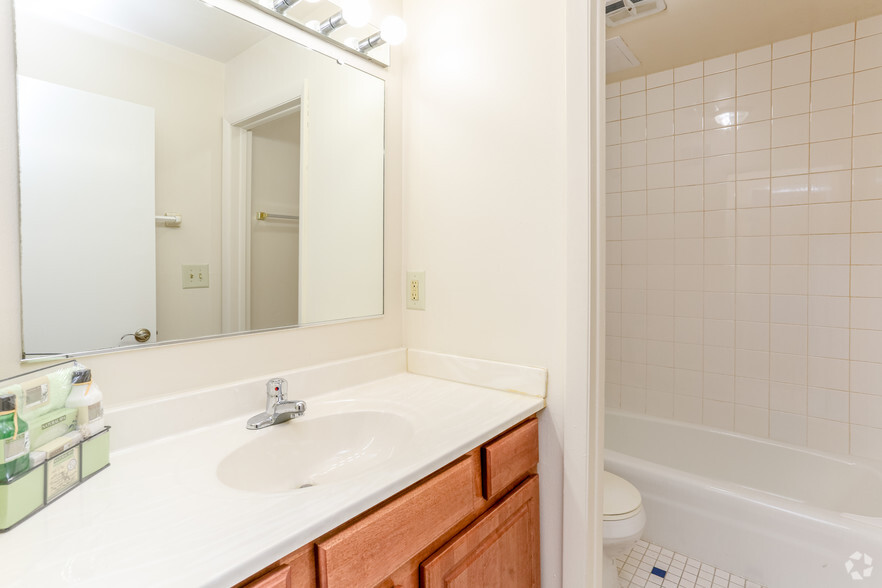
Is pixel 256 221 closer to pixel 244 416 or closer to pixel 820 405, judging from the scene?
pixel 244 416

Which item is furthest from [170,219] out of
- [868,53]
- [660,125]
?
[868,53]

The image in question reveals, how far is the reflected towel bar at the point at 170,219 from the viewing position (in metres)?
0.91

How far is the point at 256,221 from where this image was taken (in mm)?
1090

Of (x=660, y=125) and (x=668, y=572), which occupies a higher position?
(x=660, y=125)

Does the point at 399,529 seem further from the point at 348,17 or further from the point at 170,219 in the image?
the point at 348,17

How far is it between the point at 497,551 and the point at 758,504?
48.6 inches

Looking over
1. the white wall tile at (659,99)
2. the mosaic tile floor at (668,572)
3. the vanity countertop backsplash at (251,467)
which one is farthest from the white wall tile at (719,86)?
the mosaic tile floor at (668,572)

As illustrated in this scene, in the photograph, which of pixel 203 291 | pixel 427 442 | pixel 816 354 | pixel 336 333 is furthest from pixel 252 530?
pixel 816 354

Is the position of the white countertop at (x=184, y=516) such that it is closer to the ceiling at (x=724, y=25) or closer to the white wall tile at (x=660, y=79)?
the ceiling at (x=724, y=25)

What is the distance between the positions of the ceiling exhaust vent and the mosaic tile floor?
220 cm

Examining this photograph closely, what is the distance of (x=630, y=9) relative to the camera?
171 cm

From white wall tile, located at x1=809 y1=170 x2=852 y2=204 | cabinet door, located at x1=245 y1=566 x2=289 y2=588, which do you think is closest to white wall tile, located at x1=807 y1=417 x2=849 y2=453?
white wall tile, located at x1=809 y1=170 x2=852 y2=204

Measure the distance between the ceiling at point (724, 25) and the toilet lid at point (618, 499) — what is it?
6.08ft

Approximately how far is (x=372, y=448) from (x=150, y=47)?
99 cm
